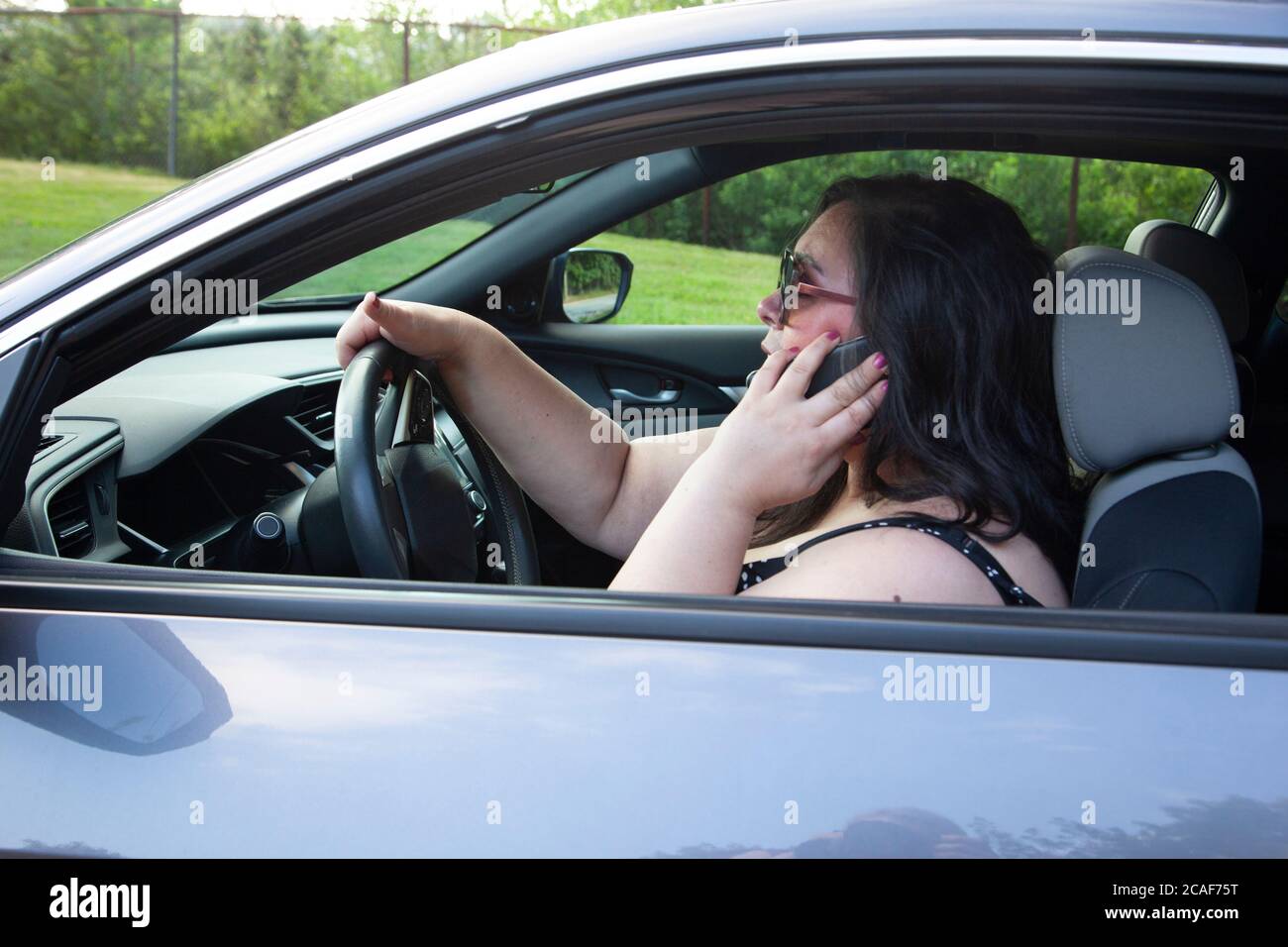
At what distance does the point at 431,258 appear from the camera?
3611 mm

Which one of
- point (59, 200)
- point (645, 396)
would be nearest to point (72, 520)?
point (645, 396)

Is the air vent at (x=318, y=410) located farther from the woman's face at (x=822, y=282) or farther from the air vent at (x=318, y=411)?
the woman's face at (x=822, y=282)

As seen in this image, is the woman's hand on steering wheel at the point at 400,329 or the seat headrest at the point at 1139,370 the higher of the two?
the woman's hand on steering wheel at the point at 400,329

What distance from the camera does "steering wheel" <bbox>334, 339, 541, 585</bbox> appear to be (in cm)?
166

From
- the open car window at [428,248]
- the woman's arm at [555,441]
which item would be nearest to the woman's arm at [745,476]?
the woman's arm at [555,441]

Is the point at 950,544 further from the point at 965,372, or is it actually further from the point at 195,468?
the point at 195,468

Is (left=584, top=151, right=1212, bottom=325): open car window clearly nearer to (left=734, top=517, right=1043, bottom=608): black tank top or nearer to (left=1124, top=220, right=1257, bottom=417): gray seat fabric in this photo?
(left=1124, top=220, right=1257, bottom=417): gray seat fabric

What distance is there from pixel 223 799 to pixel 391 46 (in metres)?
11.2

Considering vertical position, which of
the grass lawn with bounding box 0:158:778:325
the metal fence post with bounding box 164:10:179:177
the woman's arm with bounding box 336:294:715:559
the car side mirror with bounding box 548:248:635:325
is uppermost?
the metal fence post with bounding box 164:10:179:177

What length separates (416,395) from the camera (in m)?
2.02

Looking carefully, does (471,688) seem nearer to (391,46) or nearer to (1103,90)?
(1103,90)

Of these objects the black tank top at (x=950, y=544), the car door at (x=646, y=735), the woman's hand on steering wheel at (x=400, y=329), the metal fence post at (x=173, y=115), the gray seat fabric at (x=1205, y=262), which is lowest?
the car door at (x=646, y=735)

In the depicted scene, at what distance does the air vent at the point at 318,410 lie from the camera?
2.56 meters

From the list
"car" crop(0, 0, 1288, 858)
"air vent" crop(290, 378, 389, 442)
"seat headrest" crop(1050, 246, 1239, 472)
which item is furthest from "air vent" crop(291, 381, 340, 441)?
"seat headrest" crop(1050, 246, 1239, 472)
